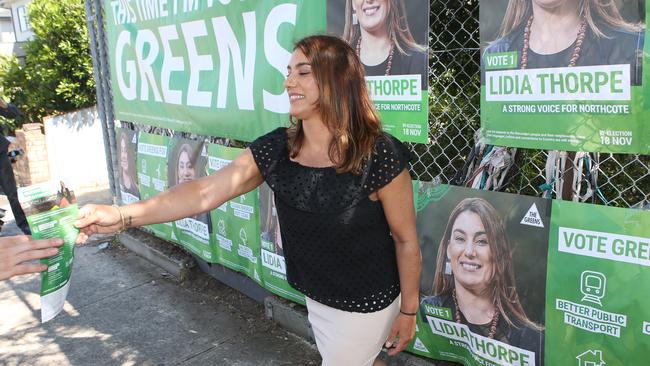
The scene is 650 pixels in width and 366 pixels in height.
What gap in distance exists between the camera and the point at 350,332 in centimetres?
231

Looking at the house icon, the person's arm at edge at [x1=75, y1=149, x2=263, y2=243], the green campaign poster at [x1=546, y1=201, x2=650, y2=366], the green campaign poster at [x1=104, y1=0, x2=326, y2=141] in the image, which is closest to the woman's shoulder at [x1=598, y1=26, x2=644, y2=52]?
the green campaign poster at [x1=546, y1=201, x2=650, y2=366]

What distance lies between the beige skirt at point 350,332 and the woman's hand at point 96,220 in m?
0.92

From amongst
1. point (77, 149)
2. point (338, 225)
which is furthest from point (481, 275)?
point (77, 149)

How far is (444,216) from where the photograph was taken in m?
2.99

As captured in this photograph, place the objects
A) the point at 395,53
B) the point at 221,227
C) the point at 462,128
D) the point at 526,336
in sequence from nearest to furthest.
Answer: the point at 526,336 → the point at 395,53 → the point at 462,128 → the point at 221,227

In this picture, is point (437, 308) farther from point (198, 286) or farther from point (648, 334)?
point (198, 286)

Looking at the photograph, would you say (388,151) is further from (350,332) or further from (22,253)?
(22,253)

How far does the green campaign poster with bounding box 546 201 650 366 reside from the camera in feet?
7.43

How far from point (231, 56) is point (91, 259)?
10.8 feet

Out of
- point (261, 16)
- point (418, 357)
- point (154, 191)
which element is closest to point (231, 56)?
point (261, 16)

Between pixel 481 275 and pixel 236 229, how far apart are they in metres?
2.26

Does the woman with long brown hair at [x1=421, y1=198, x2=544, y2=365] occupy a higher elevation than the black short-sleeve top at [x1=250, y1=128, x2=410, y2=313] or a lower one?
lower

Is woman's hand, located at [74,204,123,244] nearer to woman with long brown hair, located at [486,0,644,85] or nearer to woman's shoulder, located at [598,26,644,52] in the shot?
woman with long brown hair, located at [486,0,644,85]

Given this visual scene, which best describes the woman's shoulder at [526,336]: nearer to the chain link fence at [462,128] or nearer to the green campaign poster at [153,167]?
the chain link fence at [462,128]
